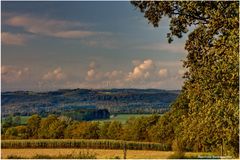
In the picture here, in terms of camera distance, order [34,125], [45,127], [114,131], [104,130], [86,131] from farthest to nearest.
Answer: [34,125]
[45,127]
[86,131]
[114,131]
[104,130]

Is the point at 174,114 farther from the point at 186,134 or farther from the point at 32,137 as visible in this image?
the point at 32,137

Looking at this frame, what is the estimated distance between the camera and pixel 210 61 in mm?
19844

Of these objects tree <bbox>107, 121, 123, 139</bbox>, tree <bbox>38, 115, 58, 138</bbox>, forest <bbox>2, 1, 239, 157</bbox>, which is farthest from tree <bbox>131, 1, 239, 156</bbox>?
tree <bbox>38, 115, 58, 138</bbox>

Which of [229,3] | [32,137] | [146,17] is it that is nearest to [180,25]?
[146,17]

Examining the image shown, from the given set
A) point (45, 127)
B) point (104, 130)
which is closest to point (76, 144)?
point (104, 130)

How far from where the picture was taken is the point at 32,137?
12606 centimetres

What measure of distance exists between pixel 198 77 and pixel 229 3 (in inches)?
153

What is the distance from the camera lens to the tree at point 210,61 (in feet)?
60.1

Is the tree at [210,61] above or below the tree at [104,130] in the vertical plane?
above

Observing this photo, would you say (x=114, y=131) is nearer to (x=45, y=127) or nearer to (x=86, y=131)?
(x=86, y=131)

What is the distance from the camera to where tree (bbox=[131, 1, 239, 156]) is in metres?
18.3

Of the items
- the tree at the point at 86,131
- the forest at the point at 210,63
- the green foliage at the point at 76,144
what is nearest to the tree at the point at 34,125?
the tree at the point at 86,131

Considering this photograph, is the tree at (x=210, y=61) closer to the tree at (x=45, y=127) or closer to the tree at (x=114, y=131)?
the tree at (x=114, y=131)

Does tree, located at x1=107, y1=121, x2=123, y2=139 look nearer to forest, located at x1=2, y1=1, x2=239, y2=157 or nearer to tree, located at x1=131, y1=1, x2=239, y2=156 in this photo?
forest, located at x1=2, y1=1, x2=239, y2=157
